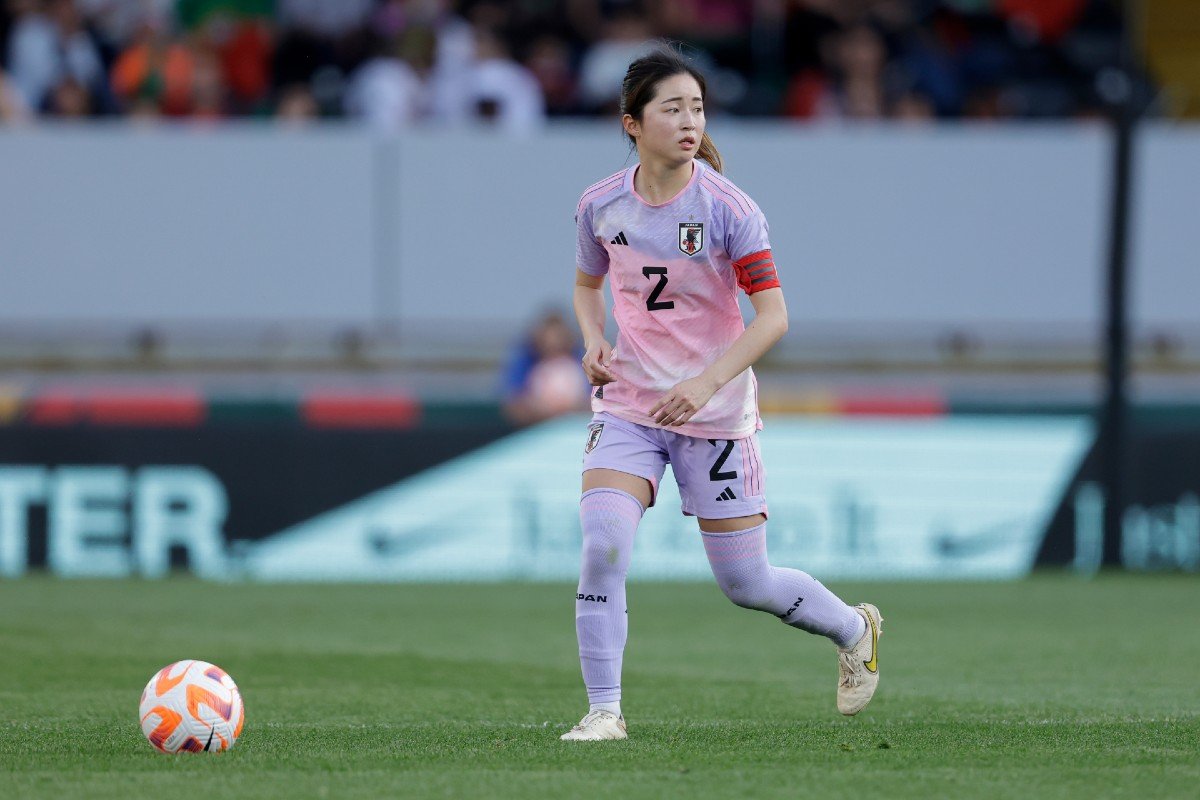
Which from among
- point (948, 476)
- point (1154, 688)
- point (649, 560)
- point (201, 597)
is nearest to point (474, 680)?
point (1154, 688)

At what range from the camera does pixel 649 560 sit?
45.6ft

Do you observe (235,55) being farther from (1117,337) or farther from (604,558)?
(604,558)

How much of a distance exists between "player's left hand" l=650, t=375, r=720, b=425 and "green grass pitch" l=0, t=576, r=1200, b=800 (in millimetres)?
1037

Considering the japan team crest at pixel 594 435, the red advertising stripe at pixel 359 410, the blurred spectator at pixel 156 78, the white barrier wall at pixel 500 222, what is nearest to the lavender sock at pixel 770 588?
the japan team crest at pixel 594 435

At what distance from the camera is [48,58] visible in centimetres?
1562

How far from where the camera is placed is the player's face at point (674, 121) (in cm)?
611

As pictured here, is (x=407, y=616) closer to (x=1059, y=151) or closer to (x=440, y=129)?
(x=440, y=129)

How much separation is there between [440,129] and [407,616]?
5582 millimetres

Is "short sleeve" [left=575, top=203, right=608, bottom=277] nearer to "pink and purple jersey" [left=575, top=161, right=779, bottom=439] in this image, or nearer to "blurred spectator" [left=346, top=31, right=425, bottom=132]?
"pink and purple jersey" [left=575, top=161, right=779, bottom=439]

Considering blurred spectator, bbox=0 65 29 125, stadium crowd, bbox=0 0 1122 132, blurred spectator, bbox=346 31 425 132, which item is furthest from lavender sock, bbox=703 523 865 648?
blurred spectator, bbox=0 65 29 125

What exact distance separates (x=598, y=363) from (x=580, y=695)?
1873 mm

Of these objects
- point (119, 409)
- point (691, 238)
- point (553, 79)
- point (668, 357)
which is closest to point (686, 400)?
point (668, 357)

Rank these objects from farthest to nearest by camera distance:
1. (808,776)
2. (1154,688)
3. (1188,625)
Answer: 1. (1188,625)
2. (1154,688)
3. (808,776)

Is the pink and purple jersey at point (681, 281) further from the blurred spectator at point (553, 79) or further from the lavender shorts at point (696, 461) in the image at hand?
the blurred spectator at point (553, 79)
